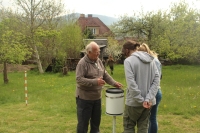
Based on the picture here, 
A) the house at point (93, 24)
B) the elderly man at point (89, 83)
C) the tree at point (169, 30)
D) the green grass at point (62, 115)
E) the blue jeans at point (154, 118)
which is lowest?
the green grass at point (62, 115)

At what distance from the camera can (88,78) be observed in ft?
13.0

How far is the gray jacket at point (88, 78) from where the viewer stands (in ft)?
12.5

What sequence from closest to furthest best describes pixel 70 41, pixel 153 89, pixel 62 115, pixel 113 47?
pixel 153 89, pixel 62 115, pixel 70 41, pixel 113 47

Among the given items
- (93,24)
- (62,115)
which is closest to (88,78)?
(62,115)

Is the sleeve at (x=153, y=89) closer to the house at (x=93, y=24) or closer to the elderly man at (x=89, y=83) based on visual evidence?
the elderly man at (x=89, y=83)

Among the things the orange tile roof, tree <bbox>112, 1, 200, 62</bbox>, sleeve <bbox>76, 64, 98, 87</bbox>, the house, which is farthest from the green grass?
the orange tile roof

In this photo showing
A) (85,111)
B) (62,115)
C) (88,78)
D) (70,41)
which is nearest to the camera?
(88,78)

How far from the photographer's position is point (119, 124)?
17.9 ft

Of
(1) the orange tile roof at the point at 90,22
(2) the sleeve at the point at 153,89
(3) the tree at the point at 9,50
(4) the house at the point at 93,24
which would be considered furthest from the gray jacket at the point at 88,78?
(1) the orange tile roof at the point at 90,22

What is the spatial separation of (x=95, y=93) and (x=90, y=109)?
301 millimetres

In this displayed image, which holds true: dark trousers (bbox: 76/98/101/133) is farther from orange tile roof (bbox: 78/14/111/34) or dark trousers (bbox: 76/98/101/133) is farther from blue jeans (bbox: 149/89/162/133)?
orange tile roof (bbox: 78/14/111/34)

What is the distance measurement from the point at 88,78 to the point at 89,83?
173 mm

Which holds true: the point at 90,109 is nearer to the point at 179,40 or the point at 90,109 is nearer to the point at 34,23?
the point at 179,40

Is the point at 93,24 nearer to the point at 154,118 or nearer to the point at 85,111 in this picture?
the point at 85,111
